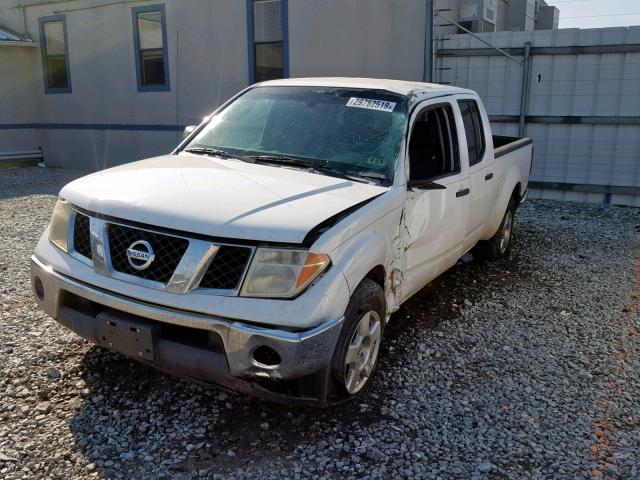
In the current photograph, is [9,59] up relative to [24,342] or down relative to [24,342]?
up

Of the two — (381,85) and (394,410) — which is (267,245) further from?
(381,85)

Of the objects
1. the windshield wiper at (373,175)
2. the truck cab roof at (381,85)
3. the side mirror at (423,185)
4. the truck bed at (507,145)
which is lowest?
the truck bed at (507,145)

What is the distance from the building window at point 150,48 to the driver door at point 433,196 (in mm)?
9088

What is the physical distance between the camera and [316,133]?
4098mm

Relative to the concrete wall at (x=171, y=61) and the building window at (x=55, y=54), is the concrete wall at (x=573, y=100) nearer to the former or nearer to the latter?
the concrete wall at (x=171, y=61)

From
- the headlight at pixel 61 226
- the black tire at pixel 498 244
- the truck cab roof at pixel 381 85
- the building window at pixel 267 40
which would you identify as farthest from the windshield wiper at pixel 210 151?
the building window at pixel 267 40

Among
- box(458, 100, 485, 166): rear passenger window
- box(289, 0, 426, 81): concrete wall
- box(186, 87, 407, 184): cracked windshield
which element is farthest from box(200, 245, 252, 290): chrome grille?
box(289, 0, 426, 81): concrete wall

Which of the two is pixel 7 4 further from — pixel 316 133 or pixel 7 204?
pixel 316 133

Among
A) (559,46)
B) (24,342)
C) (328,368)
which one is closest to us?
(328,368)

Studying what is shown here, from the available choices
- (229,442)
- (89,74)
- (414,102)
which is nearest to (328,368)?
(229,442)

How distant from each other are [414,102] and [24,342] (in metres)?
3.15

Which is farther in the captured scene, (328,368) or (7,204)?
(7,204)

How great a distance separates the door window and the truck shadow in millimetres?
1462

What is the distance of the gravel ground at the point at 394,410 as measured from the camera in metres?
2.94
